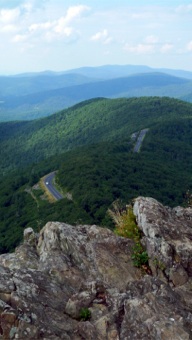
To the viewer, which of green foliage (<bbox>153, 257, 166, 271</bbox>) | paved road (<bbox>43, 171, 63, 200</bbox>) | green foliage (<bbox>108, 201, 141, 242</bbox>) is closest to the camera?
green foliage (<bbox>153, 257, 166, 271</bbox>)

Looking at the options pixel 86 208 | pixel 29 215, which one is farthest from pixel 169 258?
pixel 29 215

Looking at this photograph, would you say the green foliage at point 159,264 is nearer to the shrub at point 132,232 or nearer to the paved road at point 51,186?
the shrub at point 132,232

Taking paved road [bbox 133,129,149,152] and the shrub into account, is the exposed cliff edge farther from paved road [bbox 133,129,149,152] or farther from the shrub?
paved road [bbox 133,129,149,152]

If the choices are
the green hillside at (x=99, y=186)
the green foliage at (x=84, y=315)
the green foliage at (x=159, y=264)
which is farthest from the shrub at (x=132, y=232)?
the green hillside at (x=99, y=186)

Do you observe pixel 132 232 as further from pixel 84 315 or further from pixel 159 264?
pixel 84 315

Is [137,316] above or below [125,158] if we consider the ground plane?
above

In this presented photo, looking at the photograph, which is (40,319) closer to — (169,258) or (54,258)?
(54,258)

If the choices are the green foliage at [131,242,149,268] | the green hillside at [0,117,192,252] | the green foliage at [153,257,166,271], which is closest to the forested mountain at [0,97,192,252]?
the green hillside at [0,117,192,252]
